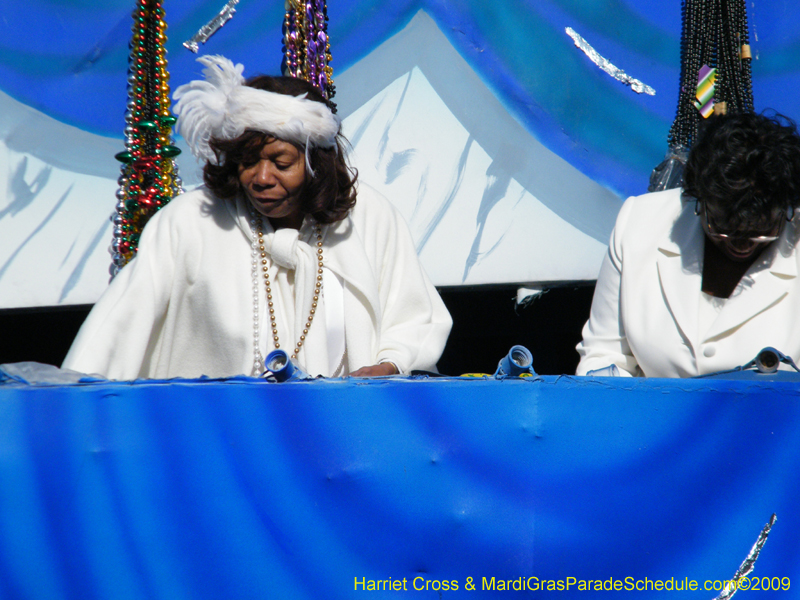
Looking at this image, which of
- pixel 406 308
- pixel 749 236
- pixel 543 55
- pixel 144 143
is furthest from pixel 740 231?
pixel 144 143

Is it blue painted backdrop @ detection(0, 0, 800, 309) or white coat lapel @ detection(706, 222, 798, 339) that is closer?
white coat lapel @ detection(706, 222, 798, 339)

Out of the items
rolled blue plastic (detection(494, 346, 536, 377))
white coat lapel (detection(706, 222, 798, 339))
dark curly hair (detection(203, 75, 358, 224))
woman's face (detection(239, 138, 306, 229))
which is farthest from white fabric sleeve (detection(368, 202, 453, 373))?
rolled blue plastic (detection(494, 346, 536, 377))

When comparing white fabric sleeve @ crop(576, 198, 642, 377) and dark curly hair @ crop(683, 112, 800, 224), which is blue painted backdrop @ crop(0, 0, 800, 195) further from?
dark curly hair @ crop(683, 112, 800, 224)

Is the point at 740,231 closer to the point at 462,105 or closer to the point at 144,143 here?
the point at 462,105

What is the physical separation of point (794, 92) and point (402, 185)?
1409 mm

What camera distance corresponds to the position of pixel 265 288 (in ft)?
6.64

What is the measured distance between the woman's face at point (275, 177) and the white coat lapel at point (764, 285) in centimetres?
109

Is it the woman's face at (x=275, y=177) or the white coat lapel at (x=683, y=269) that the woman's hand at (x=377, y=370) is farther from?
the white coat lapel at (x=683, y=269)

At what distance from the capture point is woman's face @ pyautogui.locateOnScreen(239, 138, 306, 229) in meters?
1.94

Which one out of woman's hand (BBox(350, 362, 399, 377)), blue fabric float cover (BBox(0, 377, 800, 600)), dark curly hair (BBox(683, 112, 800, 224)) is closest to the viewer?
blue fabric float cover (BBox(0, 377, 800, 600))

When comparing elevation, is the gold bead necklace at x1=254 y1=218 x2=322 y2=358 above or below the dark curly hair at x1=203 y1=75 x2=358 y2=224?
below

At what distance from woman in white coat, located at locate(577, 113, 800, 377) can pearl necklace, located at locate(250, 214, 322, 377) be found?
694 millimetres

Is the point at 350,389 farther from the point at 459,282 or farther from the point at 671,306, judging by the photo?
the point at 459,282

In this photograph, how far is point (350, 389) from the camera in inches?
41.0
